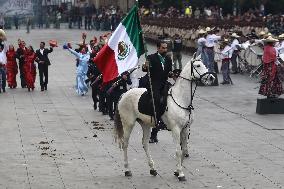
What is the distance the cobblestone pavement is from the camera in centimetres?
1530

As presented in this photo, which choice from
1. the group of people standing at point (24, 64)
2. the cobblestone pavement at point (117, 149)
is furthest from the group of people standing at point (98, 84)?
the group of people standing at point (24, 64)

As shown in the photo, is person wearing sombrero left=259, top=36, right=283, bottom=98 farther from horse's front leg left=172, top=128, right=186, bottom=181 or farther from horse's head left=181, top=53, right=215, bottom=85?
horse's front leg left=172, top=128, right=186, bottom=181

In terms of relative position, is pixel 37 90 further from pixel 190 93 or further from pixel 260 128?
pixel 190 93

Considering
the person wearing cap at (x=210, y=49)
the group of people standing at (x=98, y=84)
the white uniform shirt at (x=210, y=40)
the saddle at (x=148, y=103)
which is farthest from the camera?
the white uniform shirt at (x=210, y=40)

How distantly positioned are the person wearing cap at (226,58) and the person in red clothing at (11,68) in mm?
7283

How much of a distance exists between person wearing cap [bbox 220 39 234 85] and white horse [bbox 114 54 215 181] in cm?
1479

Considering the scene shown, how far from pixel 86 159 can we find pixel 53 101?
10.1 meters

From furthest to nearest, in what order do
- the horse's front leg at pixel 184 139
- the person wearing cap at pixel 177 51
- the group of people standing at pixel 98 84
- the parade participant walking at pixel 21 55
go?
1. the person wearing cap at pixel 177 51
2. the parade participant walking at pixel 21 55
3. the group of people standing at pixel 98 84
4. the horse's front leg at pixel 184 139

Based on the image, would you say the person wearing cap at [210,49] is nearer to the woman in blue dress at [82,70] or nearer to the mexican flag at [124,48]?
the woman in blue dress at [82,70]

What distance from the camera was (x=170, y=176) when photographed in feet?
51.2

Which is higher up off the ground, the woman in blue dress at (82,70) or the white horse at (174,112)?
the white horse at (174,112)

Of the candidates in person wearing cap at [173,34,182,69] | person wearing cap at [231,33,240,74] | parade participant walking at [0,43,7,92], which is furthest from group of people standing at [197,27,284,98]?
parade participant walking at [0,43,7,92]

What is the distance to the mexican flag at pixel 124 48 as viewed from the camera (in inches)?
638

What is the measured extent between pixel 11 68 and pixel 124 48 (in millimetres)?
15256
